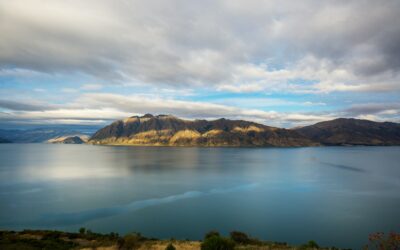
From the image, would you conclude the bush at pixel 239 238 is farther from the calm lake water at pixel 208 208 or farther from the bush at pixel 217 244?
the calm lake water at pixel 208 208

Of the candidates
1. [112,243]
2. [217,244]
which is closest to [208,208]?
[112,243]

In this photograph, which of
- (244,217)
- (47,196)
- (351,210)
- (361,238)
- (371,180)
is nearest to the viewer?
(361,238)

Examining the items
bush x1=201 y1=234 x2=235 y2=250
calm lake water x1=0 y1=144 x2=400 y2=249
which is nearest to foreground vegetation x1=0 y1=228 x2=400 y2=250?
bush x1=201 y1=234 x2=235 y2=250

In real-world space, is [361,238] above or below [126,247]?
below

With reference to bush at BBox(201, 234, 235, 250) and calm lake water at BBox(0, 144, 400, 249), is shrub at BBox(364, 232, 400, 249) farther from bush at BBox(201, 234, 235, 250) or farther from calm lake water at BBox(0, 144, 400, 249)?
bush at BBox(201, 234, 235, 250)

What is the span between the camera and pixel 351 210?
52.4 metres

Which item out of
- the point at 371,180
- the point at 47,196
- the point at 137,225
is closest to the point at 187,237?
the point at 137,225

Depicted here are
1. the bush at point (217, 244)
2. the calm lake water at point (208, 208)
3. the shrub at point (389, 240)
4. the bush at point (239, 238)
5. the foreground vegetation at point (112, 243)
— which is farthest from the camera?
the calm lake water at point (208, 208)

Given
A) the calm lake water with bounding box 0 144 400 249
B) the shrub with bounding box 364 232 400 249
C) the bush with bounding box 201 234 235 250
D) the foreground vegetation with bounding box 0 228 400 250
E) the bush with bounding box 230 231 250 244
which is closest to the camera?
the shrub with bounding box 364 232 400 249

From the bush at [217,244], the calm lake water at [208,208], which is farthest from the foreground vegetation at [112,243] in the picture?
the calm lake water at [208,208]

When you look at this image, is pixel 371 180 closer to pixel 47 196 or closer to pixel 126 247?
pixel 126 247

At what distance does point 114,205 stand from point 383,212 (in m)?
52.7

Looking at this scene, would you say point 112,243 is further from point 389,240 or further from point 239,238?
point 389,240

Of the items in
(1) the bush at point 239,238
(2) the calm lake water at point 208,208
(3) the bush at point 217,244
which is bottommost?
(2) the calm lake water at point 208,208
